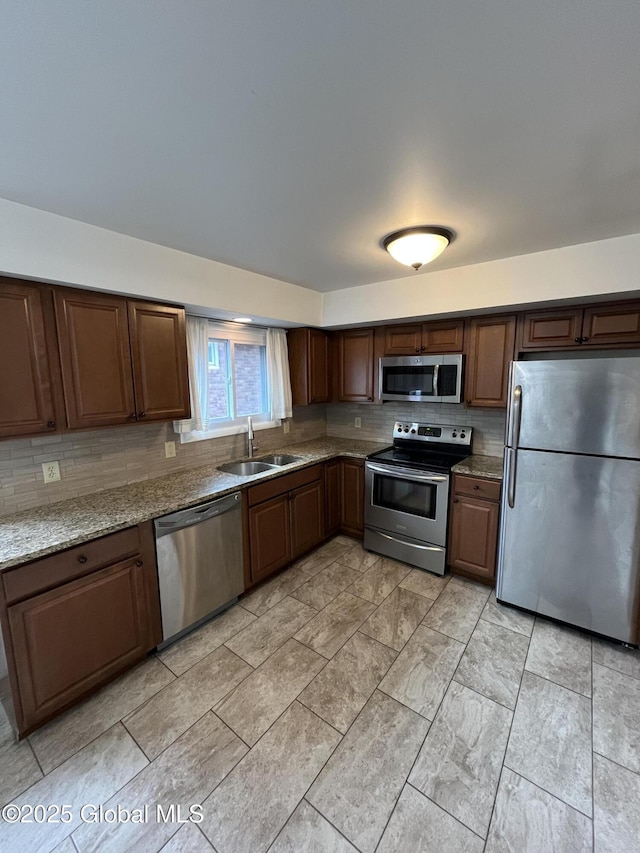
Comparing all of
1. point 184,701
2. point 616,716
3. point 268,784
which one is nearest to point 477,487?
point 616,716

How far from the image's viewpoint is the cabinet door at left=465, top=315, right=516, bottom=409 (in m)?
2.71

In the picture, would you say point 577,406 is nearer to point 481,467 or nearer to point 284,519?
point 481,467

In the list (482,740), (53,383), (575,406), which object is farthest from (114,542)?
(575,406)

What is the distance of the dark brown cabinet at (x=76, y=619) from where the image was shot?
156 centimetres

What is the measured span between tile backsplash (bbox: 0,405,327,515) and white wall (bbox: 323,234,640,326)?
1756 mm

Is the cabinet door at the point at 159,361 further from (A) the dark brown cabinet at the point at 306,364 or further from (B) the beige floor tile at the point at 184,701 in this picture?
(B) the beige floor tile at the point at 184,701

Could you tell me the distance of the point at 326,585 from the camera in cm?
279

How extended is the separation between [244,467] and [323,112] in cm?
252

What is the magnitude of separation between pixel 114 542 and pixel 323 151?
1991mm

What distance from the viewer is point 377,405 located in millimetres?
3809

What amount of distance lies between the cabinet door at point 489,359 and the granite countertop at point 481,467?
468 mm

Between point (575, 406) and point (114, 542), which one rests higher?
point (575, 406)

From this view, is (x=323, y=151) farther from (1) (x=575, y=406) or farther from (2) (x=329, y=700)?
(2) (x=329, y=700)

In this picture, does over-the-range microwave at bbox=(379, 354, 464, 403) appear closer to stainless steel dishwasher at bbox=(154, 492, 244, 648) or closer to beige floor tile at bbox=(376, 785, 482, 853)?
stainless steel dishwasher at bbox=(154, 492, 244, 648)
